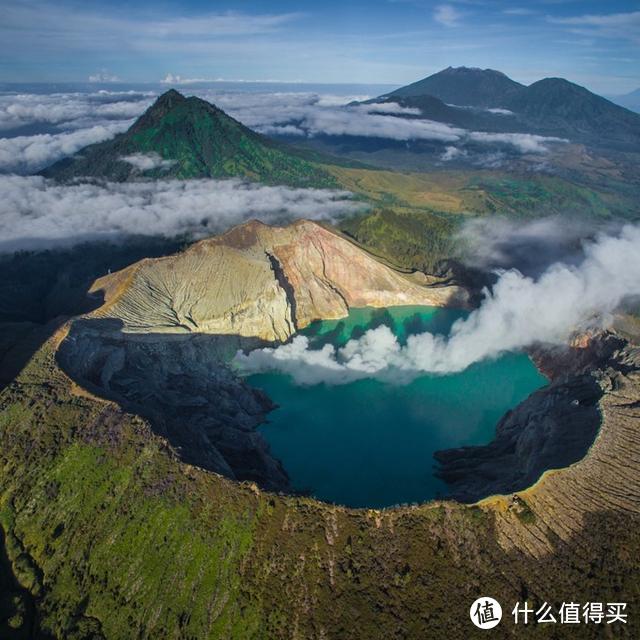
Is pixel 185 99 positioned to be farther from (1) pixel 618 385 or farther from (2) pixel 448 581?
(2) pixel 448 581

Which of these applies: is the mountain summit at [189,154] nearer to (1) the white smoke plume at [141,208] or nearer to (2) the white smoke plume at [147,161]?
(2) the white smoke plume at [147,161]

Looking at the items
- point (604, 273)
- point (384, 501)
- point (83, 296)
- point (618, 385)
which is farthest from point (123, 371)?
point (604, 273)

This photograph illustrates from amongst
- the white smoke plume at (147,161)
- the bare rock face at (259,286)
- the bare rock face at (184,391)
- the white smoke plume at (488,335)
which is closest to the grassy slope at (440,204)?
the bare rock face at (259,286)

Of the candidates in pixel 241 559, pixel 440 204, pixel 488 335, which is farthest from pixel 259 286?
pixel 440 204

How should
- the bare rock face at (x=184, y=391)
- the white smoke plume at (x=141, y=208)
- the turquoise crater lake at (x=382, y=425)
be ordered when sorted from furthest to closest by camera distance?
1. the white smoke plume at (x=141, y=208)
2. the turquoise crater lake at (x=382, y=425)
3. the bare rock face at (x=184, y=391)

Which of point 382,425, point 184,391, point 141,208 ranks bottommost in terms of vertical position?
point 382,425

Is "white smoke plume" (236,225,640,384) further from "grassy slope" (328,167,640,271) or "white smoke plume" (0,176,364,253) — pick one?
"white smoke plume" (0,176,364,253)

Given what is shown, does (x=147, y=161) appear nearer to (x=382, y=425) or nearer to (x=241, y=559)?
(x=382, y=425)
